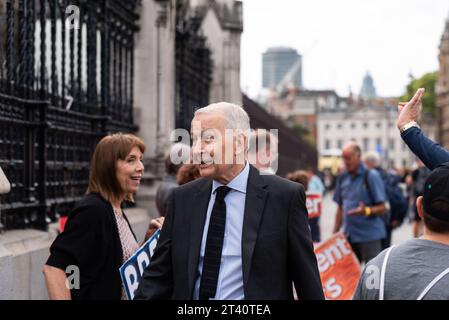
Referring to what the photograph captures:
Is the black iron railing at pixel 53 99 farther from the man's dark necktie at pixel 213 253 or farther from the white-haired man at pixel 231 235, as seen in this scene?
the man's dark necktie at pixel 213 253

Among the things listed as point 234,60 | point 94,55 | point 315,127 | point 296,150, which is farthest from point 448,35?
point 94,55

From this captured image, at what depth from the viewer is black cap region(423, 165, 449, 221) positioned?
336 cm

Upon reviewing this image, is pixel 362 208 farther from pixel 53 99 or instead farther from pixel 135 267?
pixel 135 267

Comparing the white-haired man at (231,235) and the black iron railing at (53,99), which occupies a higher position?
the black iron railing at (53,99)

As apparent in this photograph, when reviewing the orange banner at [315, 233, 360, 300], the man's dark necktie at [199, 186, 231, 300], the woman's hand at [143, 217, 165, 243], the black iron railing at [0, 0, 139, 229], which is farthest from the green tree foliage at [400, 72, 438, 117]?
the man's dark necktie at [199, 186, 231, 300]

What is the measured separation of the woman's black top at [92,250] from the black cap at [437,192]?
5.62 ft

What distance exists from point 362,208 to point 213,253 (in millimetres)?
6162

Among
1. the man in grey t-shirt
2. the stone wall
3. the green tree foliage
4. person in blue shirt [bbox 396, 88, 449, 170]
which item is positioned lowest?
the stone wall

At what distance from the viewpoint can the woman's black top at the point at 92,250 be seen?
4359 millimetres

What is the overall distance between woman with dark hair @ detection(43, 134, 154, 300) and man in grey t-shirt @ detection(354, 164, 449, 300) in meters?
1.49

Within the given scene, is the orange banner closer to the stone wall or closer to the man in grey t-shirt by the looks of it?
the stone wall

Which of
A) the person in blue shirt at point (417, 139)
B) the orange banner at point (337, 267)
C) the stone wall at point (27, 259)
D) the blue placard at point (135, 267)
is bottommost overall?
the orange banner at point (337, 267)

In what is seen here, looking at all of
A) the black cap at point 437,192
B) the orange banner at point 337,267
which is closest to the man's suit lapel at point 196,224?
the black cap at point 437,192

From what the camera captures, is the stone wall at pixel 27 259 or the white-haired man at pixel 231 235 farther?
the stone wall at pixel 27 259
